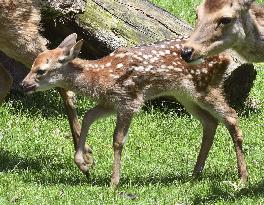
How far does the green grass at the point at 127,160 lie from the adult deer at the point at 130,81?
1.25 feet

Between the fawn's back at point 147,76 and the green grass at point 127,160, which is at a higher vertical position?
the fawn's back at point 147,76

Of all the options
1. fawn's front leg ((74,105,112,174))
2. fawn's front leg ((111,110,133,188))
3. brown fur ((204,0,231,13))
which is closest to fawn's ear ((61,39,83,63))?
fawn's front leg ((74,105,112,174))

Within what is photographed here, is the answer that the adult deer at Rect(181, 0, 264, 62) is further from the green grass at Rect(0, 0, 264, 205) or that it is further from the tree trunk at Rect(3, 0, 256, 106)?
the tree trunk at Rect(3, 0, 256, 106)

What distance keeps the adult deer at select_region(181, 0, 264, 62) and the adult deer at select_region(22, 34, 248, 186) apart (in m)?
0.81

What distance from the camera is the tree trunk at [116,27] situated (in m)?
10.5

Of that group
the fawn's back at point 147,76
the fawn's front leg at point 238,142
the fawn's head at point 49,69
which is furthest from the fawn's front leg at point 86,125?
the fawn's front leg at point 238,142

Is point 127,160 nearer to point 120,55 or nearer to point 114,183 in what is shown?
point 114,183

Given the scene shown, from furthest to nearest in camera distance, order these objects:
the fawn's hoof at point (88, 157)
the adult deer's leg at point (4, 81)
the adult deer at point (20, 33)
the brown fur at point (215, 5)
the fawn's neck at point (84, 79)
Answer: the adult deer's leg at point (4, 81)
the adult deer at point (20, 33)
the fawn's hoof at point (88, 157)
the fawn's neck at point (84, 79)
the brown fur at point (215, 5)

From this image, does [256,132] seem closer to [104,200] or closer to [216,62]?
[216,62]

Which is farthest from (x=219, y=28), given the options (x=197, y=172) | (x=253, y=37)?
(x=197, y=172)

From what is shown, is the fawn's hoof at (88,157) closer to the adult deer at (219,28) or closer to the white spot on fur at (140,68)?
the white spot on fur at (140,68)

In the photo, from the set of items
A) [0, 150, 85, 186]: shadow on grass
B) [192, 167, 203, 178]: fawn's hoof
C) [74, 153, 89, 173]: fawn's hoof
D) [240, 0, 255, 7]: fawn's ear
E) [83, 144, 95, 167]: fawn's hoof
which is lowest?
[0, 150, 85, 186]: shadow on grass

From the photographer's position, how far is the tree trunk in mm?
10539

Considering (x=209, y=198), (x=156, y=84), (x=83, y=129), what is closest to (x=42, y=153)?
(x=83, y=129)
